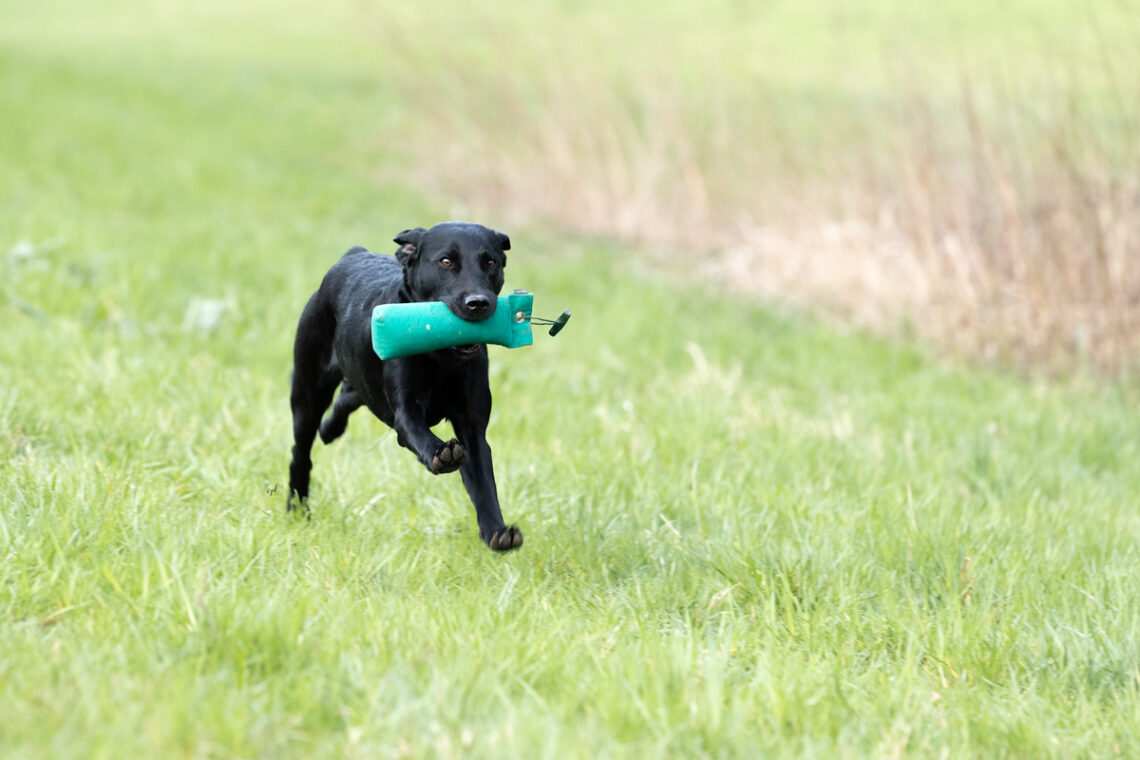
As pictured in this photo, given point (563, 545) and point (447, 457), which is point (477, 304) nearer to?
point (447, 457)

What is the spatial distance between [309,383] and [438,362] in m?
0.81

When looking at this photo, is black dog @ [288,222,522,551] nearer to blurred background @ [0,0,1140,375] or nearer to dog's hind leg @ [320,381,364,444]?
dog's hind leg @ [320,381,364,444]

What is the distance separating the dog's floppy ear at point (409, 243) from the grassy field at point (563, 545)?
838 millimetres

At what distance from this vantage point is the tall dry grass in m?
7.36

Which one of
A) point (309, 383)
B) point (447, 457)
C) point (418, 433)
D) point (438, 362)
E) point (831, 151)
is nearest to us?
point (447, 457)

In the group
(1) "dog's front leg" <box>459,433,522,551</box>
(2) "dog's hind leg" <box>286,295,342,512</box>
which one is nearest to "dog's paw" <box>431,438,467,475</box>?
(1) "dog's front leg" <box>459,433,522,551</box>

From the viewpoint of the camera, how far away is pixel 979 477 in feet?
16.5

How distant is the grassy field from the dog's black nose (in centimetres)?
75

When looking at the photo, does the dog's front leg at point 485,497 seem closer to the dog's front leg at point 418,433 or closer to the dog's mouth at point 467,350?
the dog's front leg at point 418,433

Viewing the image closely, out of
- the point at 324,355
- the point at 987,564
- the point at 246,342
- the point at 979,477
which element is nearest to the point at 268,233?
the point at 246,342

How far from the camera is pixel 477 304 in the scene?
10.1 feet

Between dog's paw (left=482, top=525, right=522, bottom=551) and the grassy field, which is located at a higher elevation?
dog's paw (left=482, top=525, right=522, bottom=551)

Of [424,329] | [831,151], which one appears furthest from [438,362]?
[831,151]

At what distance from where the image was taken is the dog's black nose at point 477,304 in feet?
10.0
